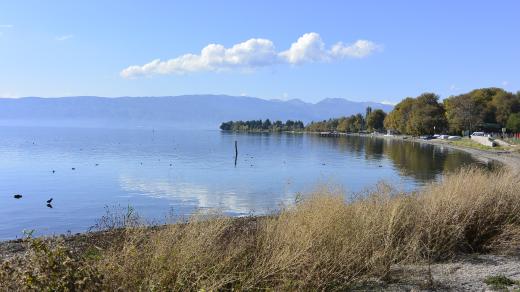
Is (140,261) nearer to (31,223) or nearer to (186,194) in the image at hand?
(31,223)

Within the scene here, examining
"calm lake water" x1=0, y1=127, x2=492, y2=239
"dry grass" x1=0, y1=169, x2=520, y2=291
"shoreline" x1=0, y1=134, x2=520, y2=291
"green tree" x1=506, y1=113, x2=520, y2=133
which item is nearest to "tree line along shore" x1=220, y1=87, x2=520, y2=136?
"green tree" x1=506, y1=113, x2=520, y2=133

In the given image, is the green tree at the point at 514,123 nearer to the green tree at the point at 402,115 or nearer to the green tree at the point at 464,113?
the green tree at the point at 464,113

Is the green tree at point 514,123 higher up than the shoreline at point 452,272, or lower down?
higher up

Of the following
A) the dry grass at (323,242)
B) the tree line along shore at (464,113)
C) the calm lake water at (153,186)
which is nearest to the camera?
the dry grass at (323,242)

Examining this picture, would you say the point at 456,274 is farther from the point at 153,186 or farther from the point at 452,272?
the point at 153,186

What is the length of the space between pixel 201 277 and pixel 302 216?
320 centimetres

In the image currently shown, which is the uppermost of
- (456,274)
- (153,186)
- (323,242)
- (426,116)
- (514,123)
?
(426,116)

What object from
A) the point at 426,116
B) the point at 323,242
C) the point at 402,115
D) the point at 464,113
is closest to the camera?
the point at 323,242

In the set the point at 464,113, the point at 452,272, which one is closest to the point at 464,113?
the point at 464,113

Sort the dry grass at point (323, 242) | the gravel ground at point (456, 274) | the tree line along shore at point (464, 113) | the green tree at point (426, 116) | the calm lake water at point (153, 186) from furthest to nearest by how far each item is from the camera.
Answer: the green tree at point (426, 116), the tree line along shore at point (464, 113), the calm lake water at point (153, 186), the gravel ground at point (456, 274), the dry grass at point (323, 242)

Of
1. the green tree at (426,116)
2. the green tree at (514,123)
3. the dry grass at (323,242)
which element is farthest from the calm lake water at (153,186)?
the green tree at (426,116)

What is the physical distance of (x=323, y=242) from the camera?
31.0 feet

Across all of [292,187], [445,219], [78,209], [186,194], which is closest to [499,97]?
[292,187]

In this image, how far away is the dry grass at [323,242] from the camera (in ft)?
24.6
